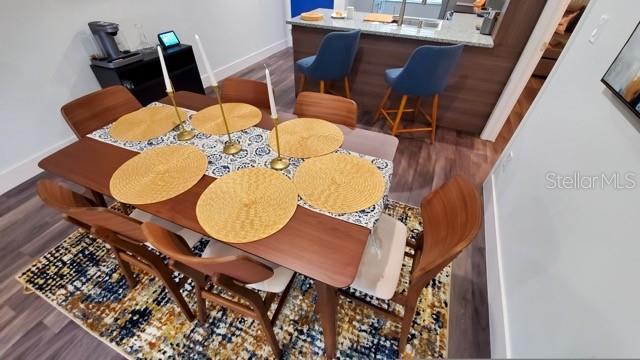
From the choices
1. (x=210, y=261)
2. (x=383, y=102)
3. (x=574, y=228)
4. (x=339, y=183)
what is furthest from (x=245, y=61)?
(x=574, y=228)

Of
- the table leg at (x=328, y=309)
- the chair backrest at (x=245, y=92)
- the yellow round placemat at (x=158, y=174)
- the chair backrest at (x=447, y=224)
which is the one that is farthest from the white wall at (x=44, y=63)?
the chair backrest at (x=447, y=224)

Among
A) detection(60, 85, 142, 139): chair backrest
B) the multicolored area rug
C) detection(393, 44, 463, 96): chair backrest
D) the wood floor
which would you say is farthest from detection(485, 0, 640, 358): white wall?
detection(60, 85, 142, 139): chair backrest

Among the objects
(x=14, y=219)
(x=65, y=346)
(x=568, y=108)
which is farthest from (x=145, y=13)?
(x=568, y=108)

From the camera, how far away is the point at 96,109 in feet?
5.02

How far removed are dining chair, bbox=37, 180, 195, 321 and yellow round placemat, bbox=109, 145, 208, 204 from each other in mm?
118

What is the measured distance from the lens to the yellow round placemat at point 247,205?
90 centimetres

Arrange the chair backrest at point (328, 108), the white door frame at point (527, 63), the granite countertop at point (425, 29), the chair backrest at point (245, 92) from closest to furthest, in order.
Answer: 1. the chair backrest at point (328, 108)
2. the chair backrest at point (245, 92)
3. the white door frame at point (527, 63)
4. the granite countertop at point (425, 29)

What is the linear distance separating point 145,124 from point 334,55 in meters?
1.61

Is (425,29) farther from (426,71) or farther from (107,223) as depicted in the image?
(107,223)

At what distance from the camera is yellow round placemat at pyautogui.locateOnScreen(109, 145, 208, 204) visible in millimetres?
1041

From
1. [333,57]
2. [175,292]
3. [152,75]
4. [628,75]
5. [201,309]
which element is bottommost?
[201,309]

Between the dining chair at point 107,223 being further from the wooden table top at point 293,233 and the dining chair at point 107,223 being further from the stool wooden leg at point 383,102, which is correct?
the stool wooden leg at point 383,102

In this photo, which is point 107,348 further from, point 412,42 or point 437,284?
point 412,42

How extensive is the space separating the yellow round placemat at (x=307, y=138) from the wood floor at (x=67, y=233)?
0.95m
